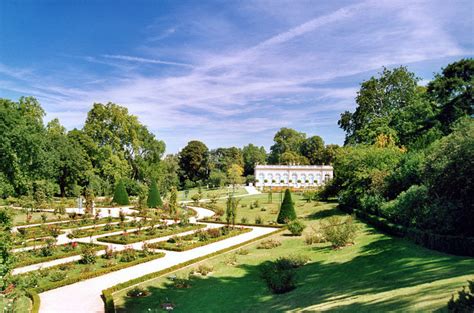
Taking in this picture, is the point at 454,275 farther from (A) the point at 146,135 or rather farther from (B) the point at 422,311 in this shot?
(A) the point at 146,135

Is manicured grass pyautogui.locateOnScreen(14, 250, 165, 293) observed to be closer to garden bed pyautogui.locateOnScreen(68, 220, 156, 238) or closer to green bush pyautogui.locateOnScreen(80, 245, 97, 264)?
green bush pyautogui.locateOnScreen(80, 245, 97, 264)

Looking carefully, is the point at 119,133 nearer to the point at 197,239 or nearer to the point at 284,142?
the point at 197,239

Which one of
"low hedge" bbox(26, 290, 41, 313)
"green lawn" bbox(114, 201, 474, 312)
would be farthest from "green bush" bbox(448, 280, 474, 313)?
"low hedge" bbox(26, 290, 41, 313)

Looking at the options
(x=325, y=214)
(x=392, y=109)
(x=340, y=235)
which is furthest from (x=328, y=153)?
(x=340, y=235)

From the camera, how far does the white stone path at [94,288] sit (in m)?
9.33

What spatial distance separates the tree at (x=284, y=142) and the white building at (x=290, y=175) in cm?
2234

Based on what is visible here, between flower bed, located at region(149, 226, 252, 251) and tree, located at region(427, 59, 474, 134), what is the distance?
20.7 meters

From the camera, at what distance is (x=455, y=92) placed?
30922 millimetres

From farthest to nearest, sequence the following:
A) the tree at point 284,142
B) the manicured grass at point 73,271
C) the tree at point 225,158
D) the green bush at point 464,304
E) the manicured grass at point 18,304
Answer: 1. the tree at point 284,142
2. the tree at point 225,158
3. the manicured grass at point 73,271
4. the manicured grass at point 18,304
5. the green bush at point 464,304

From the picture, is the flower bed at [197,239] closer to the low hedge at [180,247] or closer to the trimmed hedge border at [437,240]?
the low hedge at [180,247]

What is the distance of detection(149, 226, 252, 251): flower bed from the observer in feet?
54.3

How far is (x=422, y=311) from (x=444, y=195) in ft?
28.5

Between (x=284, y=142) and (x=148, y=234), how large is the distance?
7400 centimetres

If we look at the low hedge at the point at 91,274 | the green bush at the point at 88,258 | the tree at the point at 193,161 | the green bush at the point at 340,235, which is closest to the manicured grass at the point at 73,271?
the low hedge at the point at 91,274
